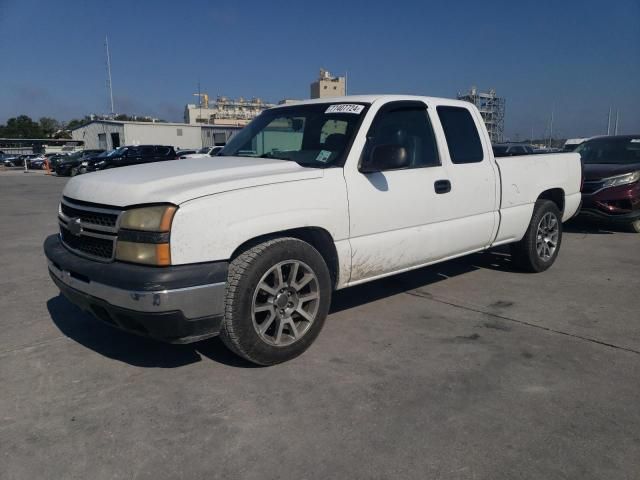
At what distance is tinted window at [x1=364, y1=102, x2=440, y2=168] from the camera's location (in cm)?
406

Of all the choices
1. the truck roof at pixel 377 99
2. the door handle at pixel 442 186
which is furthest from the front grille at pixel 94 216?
the door handle at pixel 442 186

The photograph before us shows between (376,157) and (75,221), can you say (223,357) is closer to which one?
(75,221)

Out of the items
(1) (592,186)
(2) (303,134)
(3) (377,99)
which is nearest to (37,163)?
(1) (592,186)

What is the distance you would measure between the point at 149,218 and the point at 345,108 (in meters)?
1.93

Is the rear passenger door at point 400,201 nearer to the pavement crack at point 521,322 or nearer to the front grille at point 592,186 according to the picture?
the pavement crack at point 521,322

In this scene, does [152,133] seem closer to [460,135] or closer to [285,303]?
[460,135]

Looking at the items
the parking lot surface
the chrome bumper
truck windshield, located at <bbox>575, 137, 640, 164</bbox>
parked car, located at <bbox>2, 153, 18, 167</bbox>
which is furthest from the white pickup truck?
parked car, located at <bbox>2, 153, 18, 167</bbox>

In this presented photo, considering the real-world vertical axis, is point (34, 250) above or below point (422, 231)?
below

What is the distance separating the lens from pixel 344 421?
2.73 metres

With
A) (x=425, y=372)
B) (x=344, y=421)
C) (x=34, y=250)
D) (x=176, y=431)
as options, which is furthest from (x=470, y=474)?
(x=34, y=250)

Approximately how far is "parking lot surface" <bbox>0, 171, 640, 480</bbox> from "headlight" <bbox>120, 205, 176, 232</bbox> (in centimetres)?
101

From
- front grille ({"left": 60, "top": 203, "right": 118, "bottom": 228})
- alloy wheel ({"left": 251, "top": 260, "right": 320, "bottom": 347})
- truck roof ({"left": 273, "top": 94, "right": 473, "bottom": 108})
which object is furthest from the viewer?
truck roof ({"left": 273, "top": 94, "right": 473, "bottom": 108})

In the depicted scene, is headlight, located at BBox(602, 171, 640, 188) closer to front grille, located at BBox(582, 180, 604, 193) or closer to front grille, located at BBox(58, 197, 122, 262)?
front grille, located at BBox(582, 180, 604, 193)

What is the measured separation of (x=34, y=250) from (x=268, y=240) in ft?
18.3
